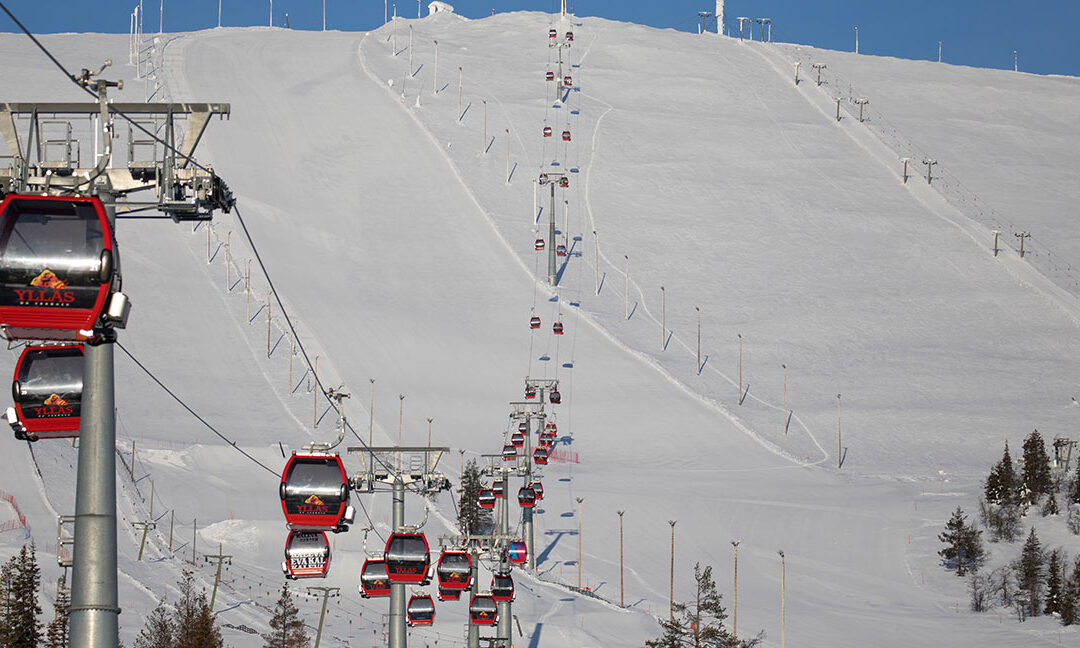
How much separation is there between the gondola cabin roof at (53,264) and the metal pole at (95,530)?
546mm

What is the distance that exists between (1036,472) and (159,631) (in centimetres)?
4237

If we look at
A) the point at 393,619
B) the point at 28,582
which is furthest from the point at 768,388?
the point at 393,619

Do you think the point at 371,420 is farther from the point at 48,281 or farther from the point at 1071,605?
the point at 48,281

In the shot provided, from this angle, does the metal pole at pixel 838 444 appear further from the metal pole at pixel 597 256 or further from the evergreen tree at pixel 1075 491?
the metal pole at pixel 597 256

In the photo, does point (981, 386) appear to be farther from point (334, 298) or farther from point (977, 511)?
point (334, 298)

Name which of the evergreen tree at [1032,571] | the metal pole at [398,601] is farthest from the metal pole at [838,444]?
the metal pole at [398,601]

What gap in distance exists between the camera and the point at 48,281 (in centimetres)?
1012

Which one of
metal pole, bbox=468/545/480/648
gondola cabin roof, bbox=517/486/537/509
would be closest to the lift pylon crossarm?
metal pole, bbox=468/545/480/648

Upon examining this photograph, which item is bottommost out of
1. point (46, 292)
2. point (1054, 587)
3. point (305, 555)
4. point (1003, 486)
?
point (1054, 587)

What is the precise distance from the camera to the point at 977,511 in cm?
6378

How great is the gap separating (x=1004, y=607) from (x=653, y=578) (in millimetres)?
13857

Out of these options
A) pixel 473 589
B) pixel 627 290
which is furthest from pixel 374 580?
pixel 627 290

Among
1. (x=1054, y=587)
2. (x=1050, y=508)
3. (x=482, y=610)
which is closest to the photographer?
(x=482, y=610)

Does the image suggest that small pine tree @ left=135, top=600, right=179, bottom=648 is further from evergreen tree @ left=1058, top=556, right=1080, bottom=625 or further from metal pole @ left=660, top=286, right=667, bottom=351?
metal pole @ left=660, top=286, right=667, bottom=351
